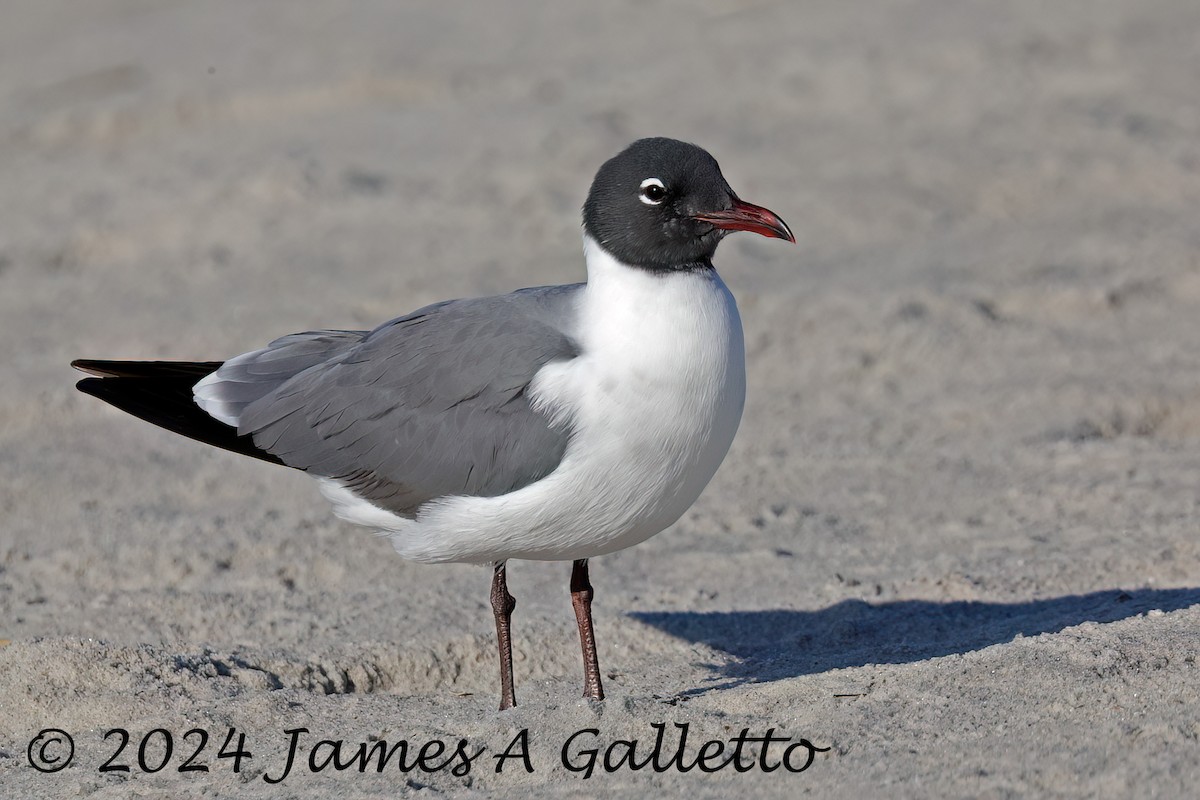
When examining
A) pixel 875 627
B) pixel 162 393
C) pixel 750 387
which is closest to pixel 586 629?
pixel 875 627

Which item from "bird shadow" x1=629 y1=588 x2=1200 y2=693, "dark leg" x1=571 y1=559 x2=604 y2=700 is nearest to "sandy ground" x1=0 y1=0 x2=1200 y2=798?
"bird shadow" x1=629 y1=588 x2=1200 y2=693

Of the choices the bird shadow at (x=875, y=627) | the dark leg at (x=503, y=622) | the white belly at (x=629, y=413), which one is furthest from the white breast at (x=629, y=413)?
the bird shadow at (x=875, y=627)

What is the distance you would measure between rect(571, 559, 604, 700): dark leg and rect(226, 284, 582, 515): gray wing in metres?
0.50

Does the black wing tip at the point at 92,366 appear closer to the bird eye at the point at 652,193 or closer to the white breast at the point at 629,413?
the white breast at the point at 629,413

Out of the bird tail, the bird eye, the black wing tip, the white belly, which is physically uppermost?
the bird eye

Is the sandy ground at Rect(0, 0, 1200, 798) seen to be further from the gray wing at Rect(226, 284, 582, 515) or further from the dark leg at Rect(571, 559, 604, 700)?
the gray wing at Rect(226, 284, 582, 515)

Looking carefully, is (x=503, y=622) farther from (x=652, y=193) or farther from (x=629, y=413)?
(x=652, y=193)

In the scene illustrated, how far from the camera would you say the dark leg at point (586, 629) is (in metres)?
4.83

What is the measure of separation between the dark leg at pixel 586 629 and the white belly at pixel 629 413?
314mm

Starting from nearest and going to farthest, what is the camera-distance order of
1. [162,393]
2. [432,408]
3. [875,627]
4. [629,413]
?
1. [629,413]
2. [432,408]
3. [162,393]
4. [875,627]

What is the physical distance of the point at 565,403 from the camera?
14.8 ft

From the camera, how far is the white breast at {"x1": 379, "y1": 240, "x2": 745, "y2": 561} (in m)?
4.46

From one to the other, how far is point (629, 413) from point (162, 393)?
186cm

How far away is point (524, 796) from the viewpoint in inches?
158
